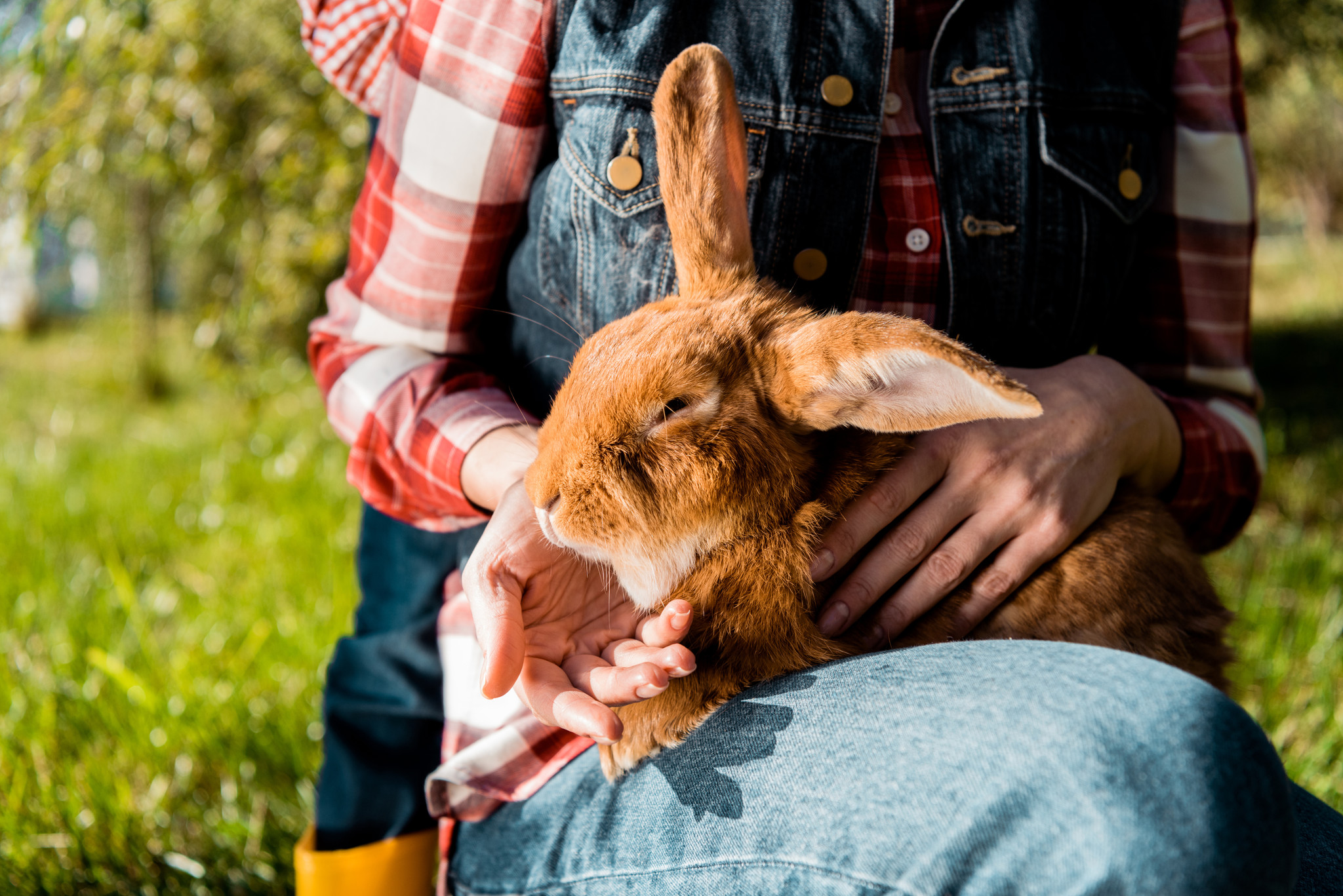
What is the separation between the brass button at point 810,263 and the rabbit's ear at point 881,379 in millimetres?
258

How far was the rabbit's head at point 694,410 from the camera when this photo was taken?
1.25 m

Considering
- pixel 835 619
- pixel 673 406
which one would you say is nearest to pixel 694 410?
pixel 673 406

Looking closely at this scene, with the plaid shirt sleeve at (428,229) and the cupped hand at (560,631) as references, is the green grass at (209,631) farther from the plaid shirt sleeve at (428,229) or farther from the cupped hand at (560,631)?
the cupped hand at (560,631)

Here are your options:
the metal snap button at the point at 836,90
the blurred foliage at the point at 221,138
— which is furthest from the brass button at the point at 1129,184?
the blurred foliage at the point at 221,138

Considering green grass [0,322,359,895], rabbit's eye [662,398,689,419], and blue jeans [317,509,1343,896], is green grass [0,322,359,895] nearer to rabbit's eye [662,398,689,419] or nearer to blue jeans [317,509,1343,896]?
blue jeans [317,509,1343,896]

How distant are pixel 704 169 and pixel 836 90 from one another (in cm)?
30

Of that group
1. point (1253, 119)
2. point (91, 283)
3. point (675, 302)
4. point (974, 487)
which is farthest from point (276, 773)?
point (91, 283)

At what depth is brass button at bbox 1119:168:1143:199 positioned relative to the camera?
163cm

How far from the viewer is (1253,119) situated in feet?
22.4

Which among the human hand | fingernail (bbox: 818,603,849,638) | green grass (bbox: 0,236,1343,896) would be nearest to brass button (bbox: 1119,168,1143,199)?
the human hand

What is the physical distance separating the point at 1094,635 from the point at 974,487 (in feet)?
0.87

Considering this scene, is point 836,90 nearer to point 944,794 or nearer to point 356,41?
point 356,41

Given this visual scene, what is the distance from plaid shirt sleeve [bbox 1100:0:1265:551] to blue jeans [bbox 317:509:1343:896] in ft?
1.88

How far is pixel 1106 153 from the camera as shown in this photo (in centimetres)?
161
